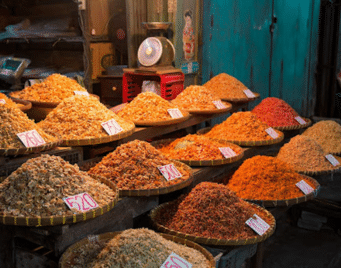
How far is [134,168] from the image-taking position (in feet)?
7.07

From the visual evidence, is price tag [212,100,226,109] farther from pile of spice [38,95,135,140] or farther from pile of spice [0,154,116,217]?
pile of spice [0,154,116,217]

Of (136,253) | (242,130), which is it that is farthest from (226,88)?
(136,253)

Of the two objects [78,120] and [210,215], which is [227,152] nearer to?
[210,215]

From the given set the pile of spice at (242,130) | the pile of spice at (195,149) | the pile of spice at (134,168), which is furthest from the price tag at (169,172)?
the pile of spice at (242,130)

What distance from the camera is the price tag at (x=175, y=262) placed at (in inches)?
63.9

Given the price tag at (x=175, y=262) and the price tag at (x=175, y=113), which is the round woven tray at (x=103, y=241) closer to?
the price tag at (x=175, y=262)

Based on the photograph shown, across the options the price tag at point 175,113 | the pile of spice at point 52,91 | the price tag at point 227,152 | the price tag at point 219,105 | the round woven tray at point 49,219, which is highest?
the pile of spice at point 52,91

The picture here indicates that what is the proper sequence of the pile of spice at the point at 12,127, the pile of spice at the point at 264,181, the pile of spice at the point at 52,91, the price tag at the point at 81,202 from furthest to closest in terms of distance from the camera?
the pile of spice at the point at 52,91, the pile of spice at the point at 264,181, the pile of spice at the point at 12,127, the price tag at the point at 81,202

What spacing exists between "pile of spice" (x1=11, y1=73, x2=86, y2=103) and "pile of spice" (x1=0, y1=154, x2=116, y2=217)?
118 cm

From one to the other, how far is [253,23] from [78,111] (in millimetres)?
3409

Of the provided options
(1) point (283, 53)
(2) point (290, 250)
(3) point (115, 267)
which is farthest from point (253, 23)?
(3) point (115, 267)

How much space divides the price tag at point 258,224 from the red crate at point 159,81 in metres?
1.90

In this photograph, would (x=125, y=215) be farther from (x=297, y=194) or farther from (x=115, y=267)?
(x=297, y=194)

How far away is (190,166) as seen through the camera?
8.66ft
